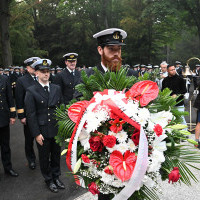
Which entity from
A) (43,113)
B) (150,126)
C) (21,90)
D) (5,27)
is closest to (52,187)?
(43,113)

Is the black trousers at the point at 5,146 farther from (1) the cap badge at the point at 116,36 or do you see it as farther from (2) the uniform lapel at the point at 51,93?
(1) the cap badge at the point at 116,36

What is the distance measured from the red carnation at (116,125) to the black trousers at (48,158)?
2.14 metres

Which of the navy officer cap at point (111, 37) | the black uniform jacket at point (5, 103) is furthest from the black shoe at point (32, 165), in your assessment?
the navy officer cap at point (111, 37)

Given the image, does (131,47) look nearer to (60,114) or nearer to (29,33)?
(29,33)

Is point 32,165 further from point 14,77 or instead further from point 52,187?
point 14,77

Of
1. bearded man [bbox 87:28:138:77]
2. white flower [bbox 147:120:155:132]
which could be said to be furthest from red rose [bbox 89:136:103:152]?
bearded man [bbox 87:28:138:77]

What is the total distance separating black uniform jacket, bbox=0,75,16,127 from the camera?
4.03 metres

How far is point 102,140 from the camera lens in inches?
62.4

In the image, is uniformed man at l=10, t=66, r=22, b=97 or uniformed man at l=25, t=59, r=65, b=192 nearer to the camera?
uniformed man at l=25, t=59, r=65, b=192

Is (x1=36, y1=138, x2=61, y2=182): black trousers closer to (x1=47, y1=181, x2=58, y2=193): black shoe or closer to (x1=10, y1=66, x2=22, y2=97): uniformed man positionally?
(x1=47, y1=181, x2=58, y2=193): black shoe

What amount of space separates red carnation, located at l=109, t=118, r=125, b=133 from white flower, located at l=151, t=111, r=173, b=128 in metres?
0.25

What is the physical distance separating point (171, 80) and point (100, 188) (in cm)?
450

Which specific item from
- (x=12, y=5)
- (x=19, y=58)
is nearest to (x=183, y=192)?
(x=12, y=5)

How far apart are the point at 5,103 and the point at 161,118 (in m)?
3.31
